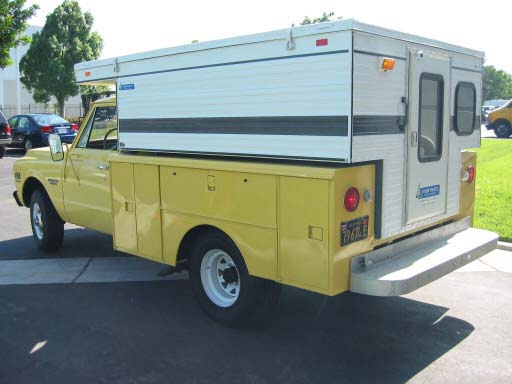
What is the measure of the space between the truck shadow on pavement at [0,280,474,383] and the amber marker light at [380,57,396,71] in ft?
7.05

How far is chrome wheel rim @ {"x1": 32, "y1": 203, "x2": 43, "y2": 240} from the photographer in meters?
7.50

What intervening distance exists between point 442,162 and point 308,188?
1652mm

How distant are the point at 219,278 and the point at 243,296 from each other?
1.40 feet

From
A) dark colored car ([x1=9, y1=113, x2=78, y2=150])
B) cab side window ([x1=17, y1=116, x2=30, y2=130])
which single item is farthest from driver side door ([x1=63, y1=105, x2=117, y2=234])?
cab side window ([x1=17, y1=116, x2=30, y2=130])

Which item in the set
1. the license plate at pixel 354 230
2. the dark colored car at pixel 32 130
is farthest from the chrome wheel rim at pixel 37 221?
the dark colored car at pixel 32 130

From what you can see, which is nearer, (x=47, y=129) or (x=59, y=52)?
(x=47, y=129)

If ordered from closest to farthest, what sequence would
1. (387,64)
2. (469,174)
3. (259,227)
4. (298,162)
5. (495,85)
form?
(387,64) < (298,162) < (259,227) < (469,174) < (495,85)

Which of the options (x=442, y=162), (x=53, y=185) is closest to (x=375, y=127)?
(x=442, y=162)

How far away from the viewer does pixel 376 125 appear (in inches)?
164

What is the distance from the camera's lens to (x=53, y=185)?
7.11m

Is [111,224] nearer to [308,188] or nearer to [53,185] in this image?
[53,185]

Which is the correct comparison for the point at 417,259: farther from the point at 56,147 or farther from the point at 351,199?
the point at 56,147

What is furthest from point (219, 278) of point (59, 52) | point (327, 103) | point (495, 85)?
point (495, 85)

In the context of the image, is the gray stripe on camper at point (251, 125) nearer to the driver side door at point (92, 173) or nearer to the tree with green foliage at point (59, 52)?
the driver side door at point (92, 173)
